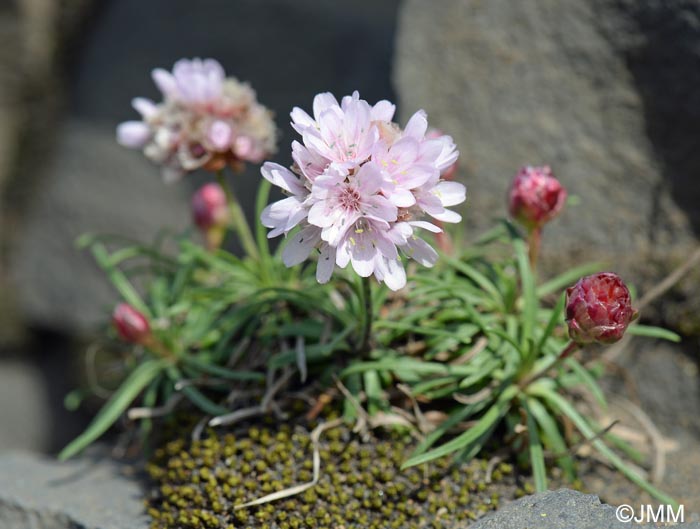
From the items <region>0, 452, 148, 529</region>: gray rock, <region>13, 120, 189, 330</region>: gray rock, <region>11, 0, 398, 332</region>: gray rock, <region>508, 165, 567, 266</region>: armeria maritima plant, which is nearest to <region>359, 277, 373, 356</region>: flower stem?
<region>508, 165, 567, 266</region>: armeria maritima plant

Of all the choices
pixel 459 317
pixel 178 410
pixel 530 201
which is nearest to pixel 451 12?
pixel 530 201

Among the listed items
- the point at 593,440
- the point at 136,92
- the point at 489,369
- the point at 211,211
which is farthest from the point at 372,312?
the point at 136,92

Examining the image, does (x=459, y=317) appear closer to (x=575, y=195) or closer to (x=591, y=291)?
(x=591, y=291)

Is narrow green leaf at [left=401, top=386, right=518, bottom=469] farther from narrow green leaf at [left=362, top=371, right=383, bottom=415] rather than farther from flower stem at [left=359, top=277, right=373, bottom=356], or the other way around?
flower stem at [left=359, top=277, right=373, bottom=356]

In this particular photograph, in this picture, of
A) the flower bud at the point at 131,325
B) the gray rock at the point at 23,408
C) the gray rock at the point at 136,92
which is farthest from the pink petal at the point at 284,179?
the gray rock at the point at 23,408

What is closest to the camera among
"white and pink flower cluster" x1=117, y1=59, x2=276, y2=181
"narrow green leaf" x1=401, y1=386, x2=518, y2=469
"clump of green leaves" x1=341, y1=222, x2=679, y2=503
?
"narrow green leaf" x1=401, y1=386, x2=518, y2=469
